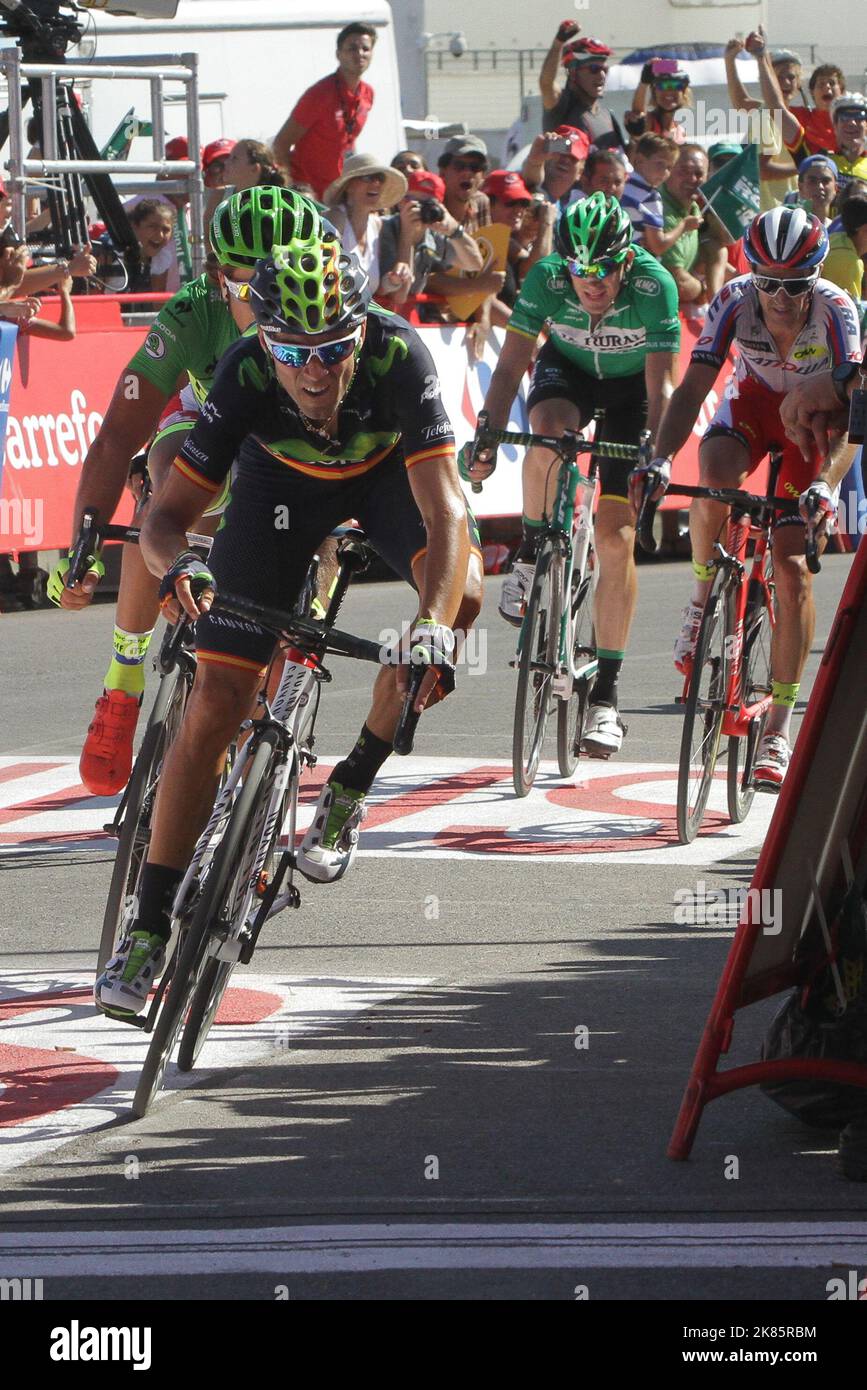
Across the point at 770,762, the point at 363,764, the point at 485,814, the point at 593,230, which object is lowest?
the point at 485,814

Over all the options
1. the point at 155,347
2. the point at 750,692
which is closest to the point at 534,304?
the point at 750,692

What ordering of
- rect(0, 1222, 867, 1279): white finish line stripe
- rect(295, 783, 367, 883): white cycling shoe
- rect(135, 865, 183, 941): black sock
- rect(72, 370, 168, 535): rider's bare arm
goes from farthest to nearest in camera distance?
rect(72, 370, 168, 535): rider's bare arm, rect(295, 783, 367, 883): white cycling shoe, rect(135, 865, 183, 941): black sock, rect(0, 1222, 867, 1279): white finish line stripe

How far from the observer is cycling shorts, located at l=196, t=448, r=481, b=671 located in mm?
5758

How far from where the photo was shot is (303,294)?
5121 millimetres

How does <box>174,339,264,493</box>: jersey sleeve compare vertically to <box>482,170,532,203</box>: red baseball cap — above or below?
above

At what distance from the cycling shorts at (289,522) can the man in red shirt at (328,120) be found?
10.1m

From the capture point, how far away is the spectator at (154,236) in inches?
622

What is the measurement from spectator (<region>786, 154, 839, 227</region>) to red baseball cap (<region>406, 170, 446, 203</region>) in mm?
3104

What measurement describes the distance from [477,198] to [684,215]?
1577mm

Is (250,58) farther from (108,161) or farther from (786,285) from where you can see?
(786,285)

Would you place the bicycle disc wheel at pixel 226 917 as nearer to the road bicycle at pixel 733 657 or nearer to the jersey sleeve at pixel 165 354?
the jersey sleeve at pixel 165 354

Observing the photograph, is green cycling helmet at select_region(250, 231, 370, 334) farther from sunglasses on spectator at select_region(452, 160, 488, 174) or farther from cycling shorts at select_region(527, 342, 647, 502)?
sunglasses on spectator at select_region(452, 160, 488, 174)

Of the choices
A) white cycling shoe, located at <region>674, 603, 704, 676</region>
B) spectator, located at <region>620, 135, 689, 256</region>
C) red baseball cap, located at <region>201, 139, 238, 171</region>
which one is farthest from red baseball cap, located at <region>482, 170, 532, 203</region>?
white cycling shoe, located at <region>674, 603, 704, 676</region>

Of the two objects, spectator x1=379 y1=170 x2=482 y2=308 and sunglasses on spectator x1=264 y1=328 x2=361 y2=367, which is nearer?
sunglasses on spectator x1=264 y1=328 x2=361 y2=367
